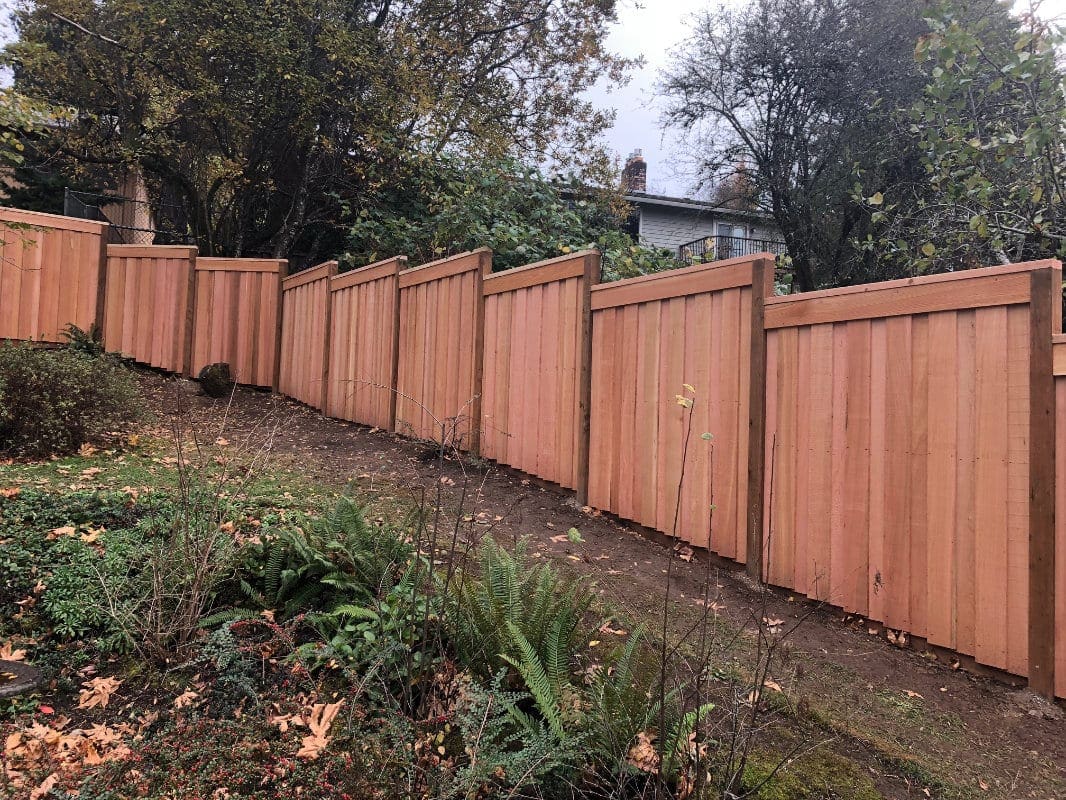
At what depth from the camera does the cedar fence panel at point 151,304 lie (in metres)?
9.37

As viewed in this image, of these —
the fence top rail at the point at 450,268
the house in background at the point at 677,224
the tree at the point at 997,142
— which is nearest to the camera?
the tree at the point at 997,142

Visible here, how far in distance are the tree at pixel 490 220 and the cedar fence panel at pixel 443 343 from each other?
174cm

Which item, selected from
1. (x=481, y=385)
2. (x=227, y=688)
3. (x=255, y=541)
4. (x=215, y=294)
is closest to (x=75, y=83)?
(x=215, y=294)

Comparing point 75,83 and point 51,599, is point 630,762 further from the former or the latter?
point 75,83

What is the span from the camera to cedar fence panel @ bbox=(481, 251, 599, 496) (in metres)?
5.29

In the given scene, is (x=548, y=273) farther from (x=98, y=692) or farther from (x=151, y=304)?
(x=151, y=304)

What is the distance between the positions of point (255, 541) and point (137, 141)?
9636 mm

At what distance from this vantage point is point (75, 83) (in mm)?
11320

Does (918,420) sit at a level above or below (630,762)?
above

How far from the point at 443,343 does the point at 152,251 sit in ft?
17.2

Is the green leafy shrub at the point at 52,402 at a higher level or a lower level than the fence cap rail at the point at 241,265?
lower

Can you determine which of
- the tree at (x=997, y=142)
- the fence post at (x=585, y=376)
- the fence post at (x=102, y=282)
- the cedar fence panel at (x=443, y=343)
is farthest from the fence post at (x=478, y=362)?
the fence post at (x=102, y=282)

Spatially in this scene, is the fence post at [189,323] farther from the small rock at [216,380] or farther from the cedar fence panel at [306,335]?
the cedar fence panel at [306,335]

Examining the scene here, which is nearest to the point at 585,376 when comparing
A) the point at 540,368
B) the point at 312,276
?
the point at 540,368
